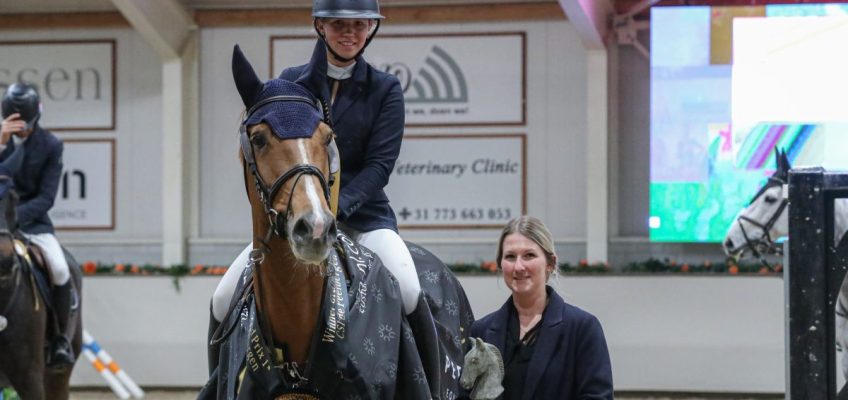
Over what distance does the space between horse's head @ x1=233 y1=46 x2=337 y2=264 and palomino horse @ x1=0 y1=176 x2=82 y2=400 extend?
3971 millimetres

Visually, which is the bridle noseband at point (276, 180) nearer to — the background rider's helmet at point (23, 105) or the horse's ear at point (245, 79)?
the horse's ear at point (245, 79)

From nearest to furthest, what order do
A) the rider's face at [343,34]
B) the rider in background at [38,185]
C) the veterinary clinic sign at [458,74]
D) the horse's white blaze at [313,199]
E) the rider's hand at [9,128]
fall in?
the horse's white blaze at [313,199]
the rider's face at [343,34]
the rider's hand at [9,128]
the rider in background at [38,185]
the veterinary clinic sign at [458,74]

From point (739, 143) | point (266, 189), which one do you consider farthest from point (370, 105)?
point (739, 143)

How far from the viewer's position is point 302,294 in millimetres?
2932

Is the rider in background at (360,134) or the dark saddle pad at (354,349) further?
the rider in background at (360,134)

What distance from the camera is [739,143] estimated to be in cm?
1041

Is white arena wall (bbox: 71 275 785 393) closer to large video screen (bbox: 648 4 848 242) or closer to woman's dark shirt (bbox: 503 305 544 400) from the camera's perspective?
large video screen (bbox: 648 4 848 242)

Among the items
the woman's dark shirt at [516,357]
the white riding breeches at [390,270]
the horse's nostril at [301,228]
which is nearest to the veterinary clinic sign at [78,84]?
the white riding breeches at [390,270]

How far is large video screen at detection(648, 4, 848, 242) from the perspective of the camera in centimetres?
1016

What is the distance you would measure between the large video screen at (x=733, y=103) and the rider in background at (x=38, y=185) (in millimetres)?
5228

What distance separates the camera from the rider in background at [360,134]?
342 cm

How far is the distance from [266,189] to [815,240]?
1.20 m

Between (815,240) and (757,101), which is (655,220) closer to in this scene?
(757,101)

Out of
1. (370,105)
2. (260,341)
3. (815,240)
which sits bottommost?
(260,341)
